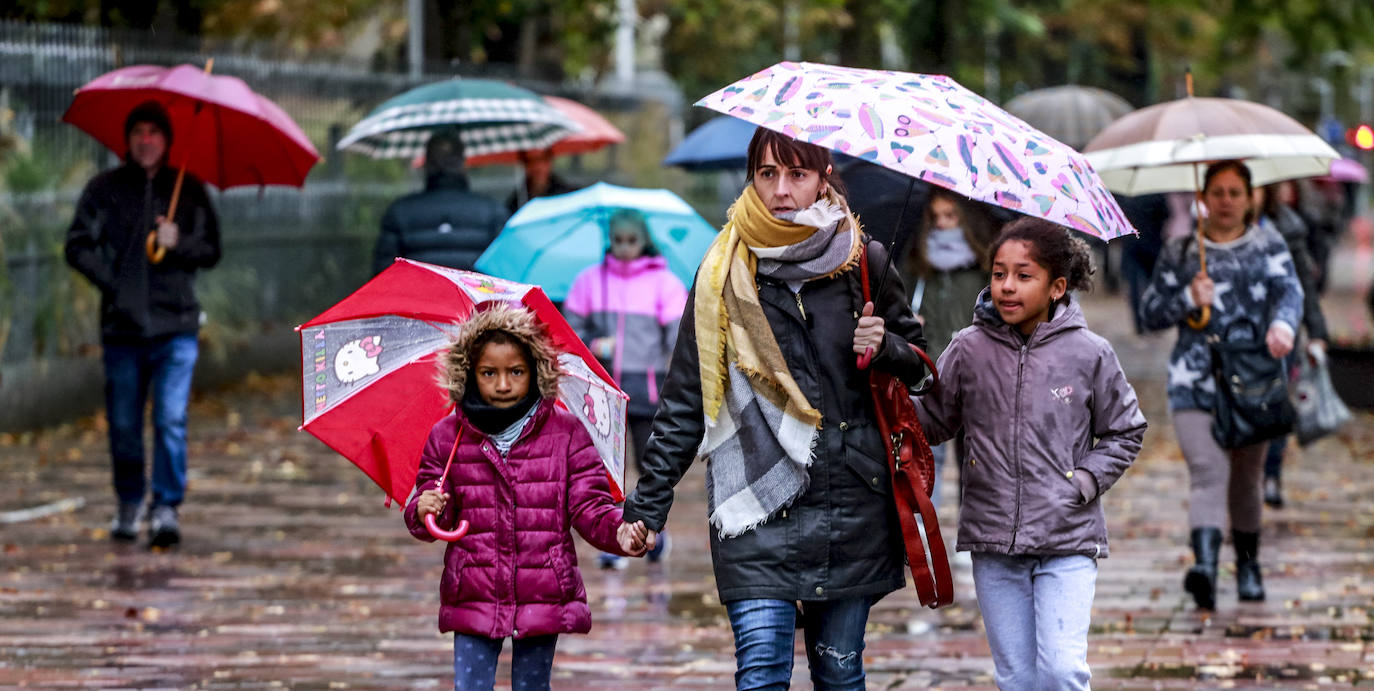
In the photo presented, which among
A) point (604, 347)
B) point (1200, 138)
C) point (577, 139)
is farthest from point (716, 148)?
point (1200, 138)

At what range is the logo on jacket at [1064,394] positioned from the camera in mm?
5125

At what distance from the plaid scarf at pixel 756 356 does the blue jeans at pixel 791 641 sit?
21 cm

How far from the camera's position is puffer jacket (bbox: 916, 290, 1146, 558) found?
5062 mm

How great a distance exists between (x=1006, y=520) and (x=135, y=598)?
13.8 feet

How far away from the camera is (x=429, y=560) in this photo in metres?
9.05

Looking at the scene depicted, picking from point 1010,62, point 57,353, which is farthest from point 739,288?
point 1010,62

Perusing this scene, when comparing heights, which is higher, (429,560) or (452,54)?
(452,54)

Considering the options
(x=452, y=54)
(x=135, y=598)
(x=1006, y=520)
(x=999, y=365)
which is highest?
(x=452, y=54)

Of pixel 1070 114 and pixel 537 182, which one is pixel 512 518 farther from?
pixel 1070 114

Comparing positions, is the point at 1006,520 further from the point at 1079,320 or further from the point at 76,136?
the point at 76,136

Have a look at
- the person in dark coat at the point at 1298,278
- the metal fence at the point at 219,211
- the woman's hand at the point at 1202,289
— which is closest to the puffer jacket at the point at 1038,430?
the woman's hand at the point at 1202,289

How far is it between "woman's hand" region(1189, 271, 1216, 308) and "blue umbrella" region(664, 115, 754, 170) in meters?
5.95

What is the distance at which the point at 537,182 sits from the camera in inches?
443

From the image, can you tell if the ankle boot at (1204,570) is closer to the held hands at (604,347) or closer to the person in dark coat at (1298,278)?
the person in dark coat at (1298,278)
